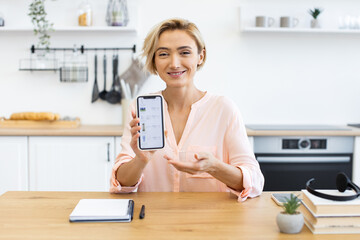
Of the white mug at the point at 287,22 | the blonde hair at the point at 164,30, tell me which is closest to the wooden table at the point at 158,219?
the blonde hair at the point at 164,30

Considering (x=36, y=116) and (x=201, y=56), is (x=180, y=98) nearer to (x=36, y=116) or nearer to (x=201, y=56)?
(x=201, y=56)

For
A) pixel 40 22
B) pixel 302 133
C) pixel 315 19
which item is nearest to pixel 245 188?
pixel 302 133

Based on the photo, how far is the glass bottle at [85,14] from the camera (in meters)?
3.24

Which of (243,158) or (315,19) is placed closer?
(243,158)

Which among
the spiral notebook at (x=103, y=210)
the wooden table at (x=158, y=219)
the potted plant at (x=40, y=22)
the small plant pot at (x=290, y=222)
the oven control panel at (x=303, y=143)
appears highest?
the potted plant at (x=40, y=22)

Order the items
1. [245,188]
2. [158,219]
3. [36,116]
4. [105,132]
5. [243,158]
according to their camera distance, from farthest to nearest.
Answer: [36,116] → [105,132] → [243,158] → [245,188] → [158,219]

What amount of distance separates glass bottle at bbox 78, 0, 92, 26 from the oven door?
1639mm

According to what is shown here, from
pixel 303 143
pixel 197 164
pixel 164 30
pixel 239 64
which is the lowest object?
pixel 303 143

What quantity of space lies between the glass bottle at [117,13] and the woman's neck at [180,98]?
157 centimetres

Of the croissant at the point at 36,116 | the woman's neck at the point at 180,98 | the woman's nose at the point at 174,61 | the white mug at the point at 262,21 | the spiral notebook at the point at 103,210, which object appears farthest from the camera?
the white mug at the point at 262,21

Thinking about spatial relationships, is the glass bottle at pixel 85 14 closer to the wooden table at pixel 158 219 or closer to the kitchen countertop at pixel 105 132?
the kitchen countertop at pixel 105 132

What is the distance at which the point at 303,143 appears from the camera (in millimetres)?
2932

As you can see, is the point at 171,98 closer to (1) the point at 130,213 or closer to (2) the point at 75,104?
(1) the point at 130,213

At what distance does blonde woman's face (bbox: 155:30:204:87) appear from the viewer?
170 centimetres
